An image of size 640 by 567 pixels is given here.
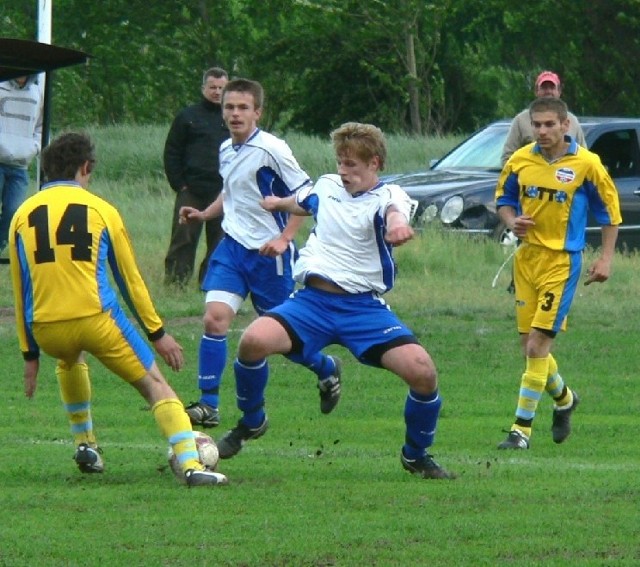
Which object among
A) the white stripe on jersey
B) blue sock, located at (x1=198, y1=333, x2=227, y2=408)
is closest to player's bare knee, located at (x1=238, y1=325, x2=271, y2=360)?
the white stripe on jersey

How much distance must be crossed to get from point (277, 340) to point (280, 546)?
1887mm

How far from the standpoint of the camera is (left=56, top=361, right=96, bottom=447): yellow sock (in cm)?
909

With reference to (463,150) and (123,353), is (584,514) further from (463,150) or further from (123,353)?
(463,150)

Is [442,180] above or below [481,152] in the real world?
below

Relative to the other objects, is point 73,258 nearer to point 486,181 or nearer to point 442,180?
point 486,181

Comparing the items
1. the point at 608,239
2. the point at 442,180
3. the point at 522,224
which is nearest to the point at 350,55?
the point at 442,180

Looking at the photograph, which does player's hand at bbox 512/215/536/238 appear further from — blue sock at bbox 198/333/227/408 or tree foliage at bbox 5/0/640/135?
tree foliage at bbox 5/0/640/135

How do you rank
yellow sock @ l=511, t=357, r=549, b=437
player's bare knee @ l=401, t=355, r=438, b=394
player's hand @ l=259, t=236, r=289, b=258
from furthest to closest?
yellow sock @ l=511, t=357, r=549, b=437, player's hand @ l=259, t=236, r=289, b=258, player's bare knee @ l=401, t=355, r=438, b=394

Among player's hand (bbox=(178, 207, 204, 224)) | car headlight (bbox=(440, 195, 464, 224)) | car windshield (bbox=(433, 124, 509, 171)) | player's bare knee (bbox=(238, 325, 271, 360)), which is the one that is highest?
player's hand (bbox=(178, 207, 204, 224))

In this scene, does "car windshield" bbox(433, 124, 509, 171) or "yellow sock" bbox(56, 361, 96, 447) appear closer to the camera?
"yellow sock" bbox(56, 361, 96, 447)

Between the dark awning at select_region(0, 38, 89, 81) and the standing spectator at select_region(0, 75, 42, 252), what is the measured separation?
176cm

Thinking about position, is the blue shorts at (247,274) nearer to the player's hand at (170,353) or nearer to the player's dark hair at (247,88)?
the player's dark hair at (247,88)

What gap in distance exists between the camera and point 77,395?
9148mm

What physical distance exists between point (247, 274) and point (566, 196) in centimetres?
197
